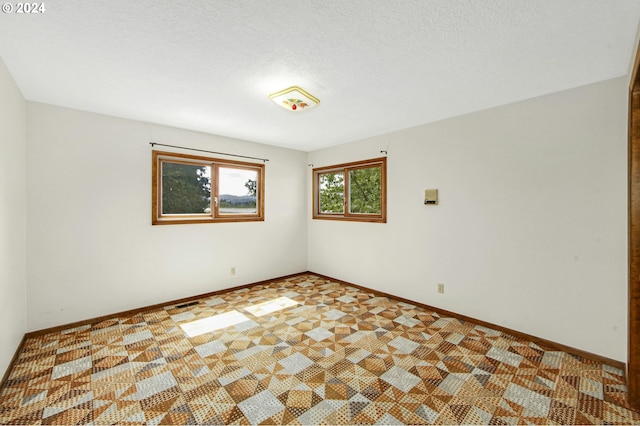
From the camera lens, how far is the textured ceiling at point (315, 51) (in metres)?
1.59

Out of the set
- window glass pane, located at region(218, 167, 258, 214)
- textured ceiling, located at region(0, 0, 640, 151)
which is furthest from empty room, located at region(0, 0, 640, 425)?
window glass pane, located at region(218, 167, 258, 214)

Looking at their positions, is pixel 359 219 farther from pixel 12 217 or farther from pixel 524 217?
pixel 12 217

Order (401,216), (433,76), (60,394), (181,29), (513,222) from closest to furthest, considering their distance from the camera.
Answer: (181,29) < (60,394) < (433,76) < (513,222) < (401,216)

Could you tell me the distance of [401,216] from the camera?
3.95 metres

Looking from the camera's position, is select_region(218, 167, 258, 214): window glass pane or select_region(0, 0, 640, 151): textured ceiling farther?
select_region(218, 167, 258, 214): window glass pane

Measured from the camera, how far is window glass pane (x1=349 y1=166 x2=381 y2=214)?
14.4 ft

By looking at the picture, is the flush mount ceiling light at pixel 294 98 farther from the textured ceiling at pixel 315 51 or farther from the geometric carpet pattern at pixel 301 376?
the geometric carpet pattern at pixel 301 376

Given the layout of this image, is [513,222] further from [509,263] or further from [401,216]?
[401,216]

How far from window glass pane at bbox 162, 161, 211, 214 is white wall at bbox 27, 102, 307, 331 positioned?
261mm

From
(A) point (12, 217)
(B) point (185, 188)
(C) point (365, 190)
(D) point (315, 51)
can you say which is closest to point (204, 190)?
(B) point (185, 188)

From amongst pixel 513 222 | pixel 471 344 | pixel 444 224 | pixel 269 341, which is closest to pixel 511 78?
pixel 513 222

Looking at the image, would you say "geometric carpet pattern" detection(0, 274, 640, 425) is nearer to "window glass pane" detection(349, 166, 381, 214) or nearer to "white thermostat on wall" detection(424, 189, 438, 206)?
"white thermostat on wall" detection(424, 189, 438, 206)

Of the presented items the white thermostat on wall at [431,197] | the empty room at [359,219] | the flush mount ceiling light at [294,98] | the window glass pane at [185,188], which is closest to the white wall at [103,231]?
the empty room at [359,219]

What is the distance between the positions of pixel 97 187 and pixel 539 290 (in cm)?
495
